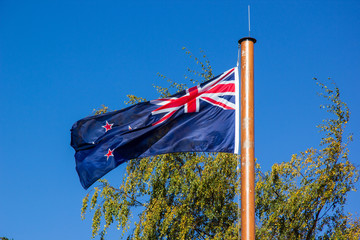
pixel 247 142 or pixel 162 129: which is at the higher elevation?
pixel 162 129

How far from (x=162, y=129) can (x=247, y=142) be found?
7.79 ft

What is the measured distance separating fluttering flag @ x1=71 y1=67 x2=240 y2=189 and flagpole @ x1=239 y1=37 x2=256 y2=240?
110cm

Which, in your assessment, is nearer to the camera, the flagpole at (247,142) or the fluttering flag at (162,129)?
the flagpole at (247,142)

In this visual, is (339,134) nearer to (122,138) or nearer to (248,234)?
(122,138)

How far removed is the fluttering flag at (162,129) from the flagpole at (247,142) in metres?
1.10

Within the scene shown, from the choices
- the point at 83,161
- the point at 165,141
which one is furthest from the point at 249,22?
the point at 83,161

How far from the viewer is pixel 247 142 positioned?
8.24 metres

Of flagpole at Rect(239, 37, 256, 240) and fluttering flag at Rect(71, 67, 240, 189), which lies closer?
flagpole at Rect(239, 37, 256, 240)

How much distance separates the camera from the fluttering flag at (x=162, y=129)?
32.4 feet

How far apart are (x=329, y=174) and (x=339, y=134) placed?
1.18 meters

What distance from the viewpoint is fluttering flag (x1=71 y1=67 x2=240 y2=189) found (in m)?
9.89

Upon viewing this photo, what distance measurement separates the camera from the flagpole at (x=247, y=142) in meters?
7.93

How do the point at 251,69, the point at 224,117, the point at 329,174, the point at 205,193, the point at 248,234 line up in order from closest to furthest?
the point at 248,234 < the point at 251,69 < the point at 224,117 < the point at 329,174 < the point at 205,193

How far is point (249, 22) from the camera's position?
29.3 ft
